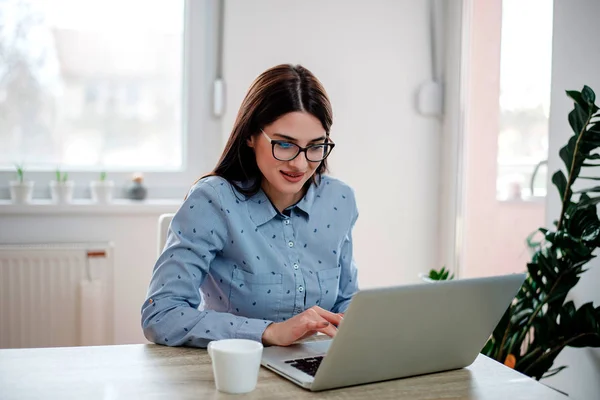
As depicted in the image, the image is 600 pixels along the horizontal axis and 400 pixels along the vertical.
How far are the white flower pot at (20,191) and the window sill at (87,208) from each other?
2cm

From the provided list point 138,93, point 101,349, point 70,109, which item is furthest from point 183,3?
point 101,349

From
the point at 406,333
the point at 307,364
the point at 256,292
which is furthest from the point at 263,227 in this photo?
the point at 406,333

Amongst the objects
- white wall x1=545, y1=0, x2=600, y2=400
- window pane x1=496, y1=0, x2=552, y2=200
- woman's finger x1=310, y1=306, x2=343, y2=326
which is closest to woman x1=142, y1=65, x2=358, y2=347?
woman's finger x1=310, y1=306, x2=343, y2=326

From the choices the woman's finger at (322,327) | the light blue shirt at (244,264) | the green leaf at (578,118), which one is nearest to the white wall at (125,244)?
the light blue shirt at (244,264)

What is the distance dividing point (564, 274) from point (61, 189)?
1880 millimetres

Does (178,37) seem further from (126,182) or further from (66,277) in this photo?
(66,277)

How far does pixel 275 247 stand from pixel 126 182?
5.11ft

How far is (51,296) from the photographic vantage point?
115 inches

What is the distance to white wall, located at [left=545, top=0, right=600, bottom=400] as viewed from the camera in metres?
2.25

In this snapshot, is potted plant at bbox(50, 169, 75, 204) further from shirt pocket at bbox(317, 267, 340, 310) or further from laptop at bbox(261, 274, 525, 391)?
laptop at bbox(261, 274, 525, 391)

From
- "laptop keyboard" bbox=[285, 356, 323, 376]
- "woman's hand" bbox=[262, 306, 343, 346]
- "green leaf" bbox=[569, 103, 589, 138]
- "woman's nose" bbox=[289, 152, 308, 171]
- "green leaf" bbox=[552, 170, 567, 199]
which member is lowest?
"laptop keyboard" bbox=[285, 356, 323, 376]

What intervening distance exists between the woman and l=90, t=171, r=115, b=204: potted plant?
4.30 ft

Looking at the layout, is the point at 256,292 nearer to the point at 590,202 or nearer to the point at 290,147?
the point at 290,147

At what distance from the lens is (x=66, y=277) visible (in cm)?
294
